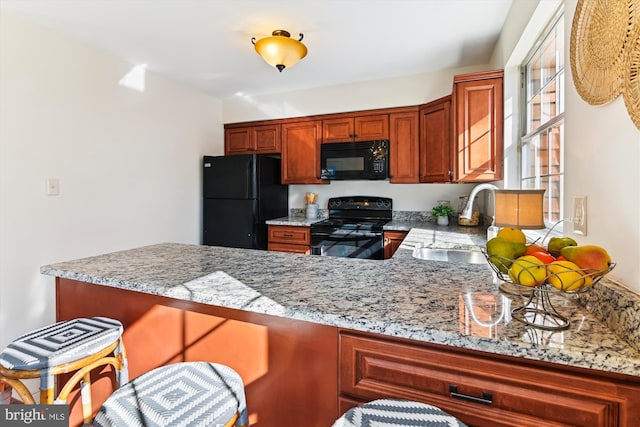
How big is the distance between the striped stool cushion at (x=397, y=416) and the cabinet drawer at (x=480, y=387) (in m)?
0.06

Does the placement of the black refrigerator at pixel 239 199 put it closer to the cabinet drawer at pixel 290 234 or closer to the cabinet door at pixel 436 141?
the cabinet drawer at pixel 290 234

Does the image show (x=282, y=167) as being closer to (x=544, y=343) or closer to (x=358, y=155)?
(x=358, y=155)

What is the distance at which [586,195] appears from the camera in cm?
103

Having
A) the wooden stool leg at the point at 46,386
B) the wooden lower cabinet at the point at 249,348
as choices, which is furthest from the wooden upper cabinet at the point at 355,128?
the wooden stool leg at the point at 46,386

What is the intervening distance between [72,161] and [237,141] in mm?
1843

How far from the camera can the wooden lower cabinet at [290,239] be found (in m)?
3.29

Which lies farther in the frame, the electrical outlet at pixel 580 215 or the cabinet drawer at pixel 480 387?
the electrical outlet at pixel 580 215

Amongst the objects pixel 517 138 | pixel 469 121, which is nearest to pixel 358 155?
pixel 469 121

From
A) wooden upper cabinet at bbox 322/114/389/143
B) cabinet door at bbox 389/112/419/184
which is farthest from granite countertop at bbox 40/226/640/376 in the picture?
wooden upper cabinet at bbox 322/114/389/143

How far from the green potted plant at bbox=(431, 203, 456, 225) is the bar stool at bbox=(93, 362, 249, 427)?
2602 millimetres

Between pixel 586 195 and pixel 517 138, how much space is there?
1430 millimetres

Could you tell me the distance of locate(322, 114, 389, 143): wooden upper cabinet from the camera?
3299 mm

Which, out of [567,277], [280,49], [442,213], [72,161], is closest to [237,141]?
[72,161]

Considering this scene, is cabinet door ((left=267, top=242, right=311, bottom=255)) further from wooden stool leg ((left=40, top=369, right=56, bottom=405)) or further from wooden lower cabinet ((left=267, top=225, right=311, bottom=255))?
wooden stool leg ((left=40, top=369, right=56, bottom=405))
